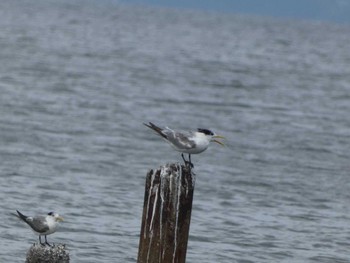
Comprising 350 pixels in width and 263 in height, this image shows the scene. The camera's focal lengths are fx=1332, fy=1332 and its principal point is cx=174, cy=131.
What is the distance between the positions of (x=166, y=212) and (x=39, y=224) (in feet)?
7.78

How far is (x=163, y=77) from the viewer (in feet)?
191

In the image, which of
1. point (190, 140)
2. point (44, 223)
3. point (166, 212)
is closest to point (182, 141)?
point (190, 140)

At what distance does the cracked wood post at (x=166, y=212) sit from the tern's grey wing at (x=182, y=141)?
960 mm

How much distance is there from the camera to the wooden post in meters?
12.9

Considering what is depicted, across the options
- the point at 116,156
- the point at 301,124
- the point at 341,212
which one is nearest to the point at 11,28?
the point at 301,124

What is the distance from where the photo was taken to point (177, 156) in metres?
30.0

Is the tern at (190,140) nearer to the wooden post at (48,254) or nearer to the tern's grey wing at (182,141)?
the tern's grey wing at (182,141)

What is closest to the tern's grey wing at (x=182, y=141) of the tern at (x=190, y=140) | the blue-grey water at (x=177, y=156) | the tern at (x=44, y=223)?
the tern at (x=190, y=140)

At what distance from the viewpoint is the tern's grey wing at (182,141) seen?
14.0 metres

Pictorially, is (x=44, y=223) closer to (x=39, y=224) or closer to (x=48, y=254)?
(x=39, y=224)

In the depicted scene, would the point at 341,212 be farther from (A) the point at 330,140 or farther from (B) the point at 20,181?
(A) the point at 330,140

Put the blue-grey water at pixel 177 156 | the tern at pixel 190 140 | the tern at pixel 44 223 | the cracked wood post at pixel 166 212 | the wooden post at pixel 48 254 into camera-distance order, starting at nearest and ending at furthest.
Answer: the wooden post at pixel 48 254 < the cracked wood post at pixel 166 212 < the tern at pixel 190 140 < the tern at pixel 44 223 < the blue-grey water at pixel 177 156

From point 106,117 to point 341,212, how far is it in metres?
15.1

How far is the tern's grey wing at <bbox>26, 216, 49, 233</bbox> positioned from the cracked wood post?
203cm
